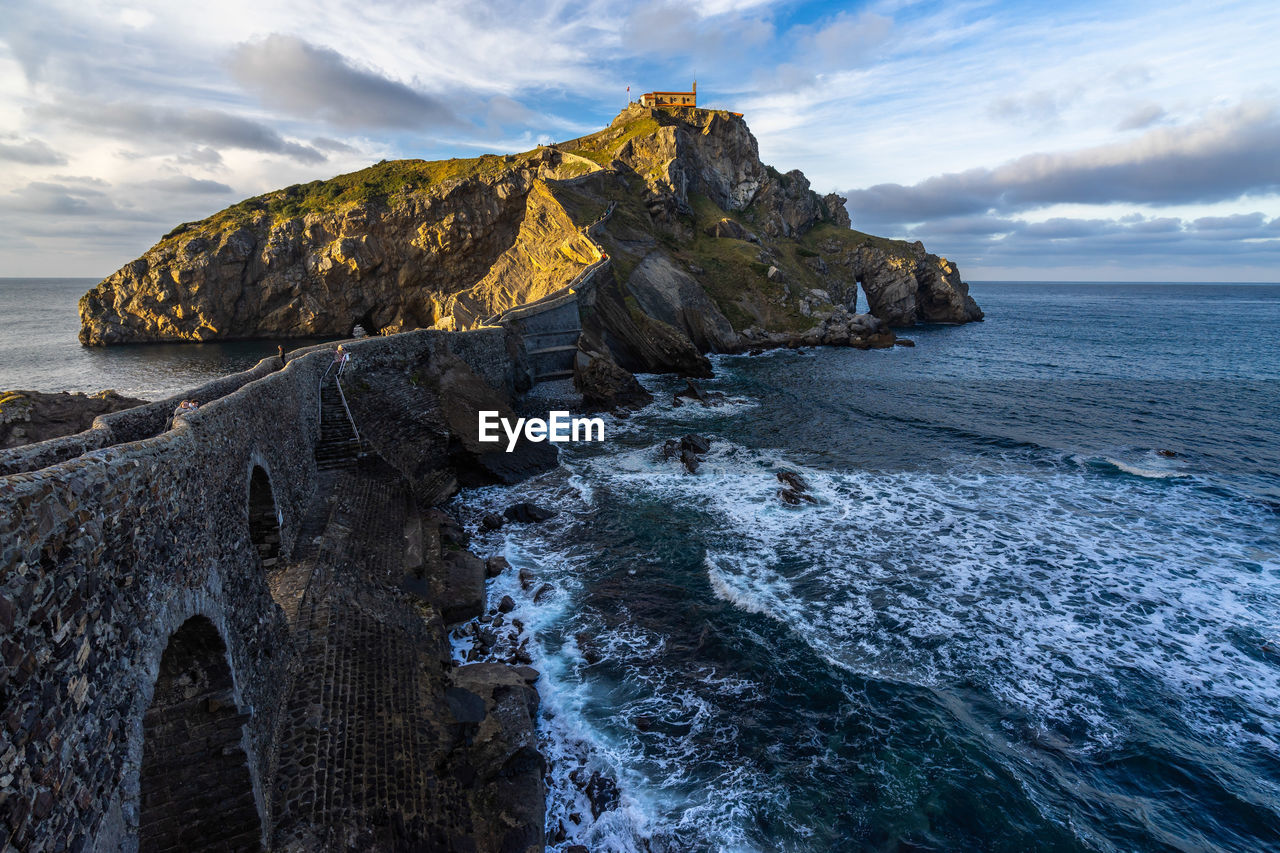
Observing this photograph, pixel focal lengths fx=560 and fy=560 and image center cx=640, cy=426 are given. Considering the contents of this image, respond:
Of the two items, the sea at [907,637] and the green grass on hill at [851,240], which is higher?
the green grass on hill at [851,240]

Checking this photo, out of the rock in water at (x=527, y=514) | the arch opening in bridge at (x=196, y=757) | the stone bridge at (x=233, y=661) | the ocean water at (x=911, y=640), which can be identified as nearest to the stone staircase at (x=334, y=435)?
the stone bridge at (x=233, y=661)

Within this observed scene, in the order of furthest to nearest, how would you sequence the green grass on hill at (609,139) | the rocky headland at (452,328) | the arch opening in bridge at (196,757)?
the green grass on hill at (609,139)
the rocky headland at (452,328)
the arch opening in bridge at (196,757)

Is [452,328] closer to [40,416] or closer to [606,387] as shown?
[606,387]

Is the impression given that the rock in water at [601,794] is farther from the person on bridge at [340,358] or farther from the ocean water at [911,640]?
the person on bridge at [340,358]

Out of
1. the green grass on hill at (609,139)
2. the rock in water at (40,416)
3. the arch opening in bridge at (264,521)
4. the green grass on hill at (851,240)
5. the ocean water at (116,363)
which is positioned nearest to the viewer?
the arch opening in bridge at (264,521)

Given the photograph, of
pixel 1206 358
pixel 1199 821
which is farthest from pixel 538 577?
pixel 1206 358

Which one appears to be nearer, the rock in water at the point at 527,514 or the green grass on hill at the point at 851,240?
the rock in water at the point at 527,514
